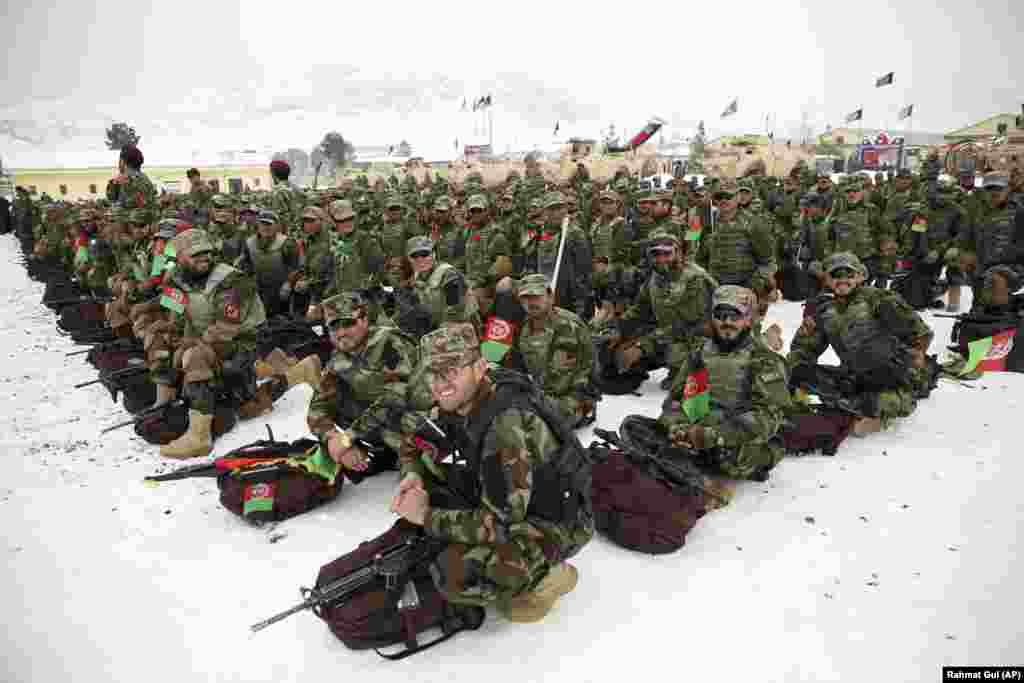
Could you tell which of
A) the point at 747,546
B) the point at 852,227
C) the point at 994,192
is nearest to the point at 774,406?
the point at 747,546

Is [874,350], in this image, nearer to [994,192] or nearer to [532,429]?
A: [532,429]

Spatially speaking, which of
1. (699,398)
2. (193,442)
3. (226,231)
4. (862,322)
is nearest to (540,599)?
(699,398)

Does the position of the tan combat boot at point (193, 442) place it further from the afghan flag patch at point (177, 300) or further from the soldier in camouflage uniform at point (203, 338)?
the afghan flag patch at point (177, 300)

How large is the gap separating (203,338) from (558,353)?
128 inches

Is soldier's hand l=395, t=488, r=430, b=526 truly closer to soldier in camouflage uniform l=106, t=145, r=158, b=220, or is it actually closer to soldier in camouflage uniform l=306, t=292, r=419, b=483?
soldier in camouflage uniform l=306, t=292, r=419, b=483

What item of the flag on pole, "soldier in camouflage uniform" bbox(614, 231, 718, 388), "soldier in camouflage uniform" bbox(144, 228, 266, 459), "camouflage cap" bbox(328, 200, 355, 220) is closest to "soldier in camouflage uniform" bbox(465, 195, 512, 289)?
"camouflage cap" bbox(328, 200, 355, 220)

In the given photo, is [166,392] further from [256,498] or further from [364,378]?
[364,378]

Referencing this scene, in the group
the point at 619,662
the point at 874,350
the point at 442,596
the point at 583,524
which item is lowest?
the point at 619,662

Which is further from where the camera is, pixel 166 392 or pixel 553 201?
pixel 553 201

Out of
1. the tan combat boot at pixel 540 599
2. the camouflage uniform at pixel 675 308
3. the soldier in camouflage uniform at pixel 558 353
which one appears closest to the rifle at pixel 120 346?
the soldier in camouflage uniform at pixel 558 353

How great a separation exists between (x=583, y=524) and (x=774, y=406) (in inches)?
72.7

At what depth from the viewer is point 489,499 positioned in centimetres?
259

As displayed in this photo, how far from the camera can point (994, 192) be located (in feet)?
25.1

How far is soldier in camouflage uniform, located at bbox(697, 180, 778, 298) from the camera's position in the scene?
725 centimetres
